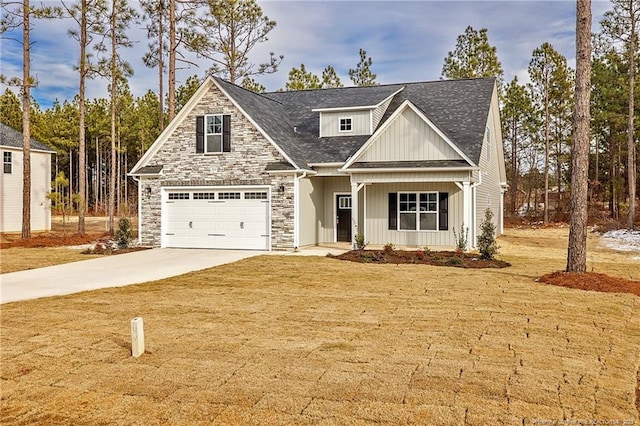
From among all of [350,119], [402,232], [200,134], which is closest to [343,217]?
[402,232]

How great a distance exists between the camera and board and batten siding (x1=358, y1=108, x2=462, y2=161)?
1692 cm

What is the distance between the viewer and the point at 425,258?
14.2 metres

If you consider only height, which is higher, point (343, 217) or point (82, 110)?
point (82, 110)

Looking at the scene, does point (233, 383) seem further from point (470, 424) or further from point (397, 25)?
point (397, 25)

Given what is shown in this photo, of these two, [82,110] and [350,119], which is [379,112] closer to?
[350,119]

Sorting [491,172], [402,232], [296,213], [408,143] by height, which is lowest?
[402,232]

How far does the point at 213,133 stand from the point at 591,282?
505 inches

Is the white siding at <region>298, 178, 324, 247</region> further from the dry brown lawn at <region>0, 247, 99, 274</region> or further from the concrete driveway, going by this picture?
the dry brown lawn at <region>0, 247, 99, 274</region>

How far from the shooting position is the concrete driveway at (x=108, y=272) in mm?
10047

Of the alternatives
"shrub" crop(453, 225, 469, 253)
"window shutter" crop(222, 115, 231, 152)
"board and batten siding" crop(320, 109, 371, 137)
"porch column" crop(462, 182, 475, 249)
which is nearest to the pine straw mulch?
"window shutter" crop(222, 115, 231, 152)

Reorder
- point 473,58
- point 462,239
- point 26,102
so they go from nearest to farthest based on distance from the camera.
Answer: point 462,239, point 26,102, point 473,58

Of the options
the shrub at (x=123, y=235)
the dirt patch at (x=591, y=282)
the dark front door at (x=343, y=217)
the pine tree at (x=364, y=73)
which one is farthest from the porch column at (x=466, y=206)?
the pine tree at (x=364, y=73)

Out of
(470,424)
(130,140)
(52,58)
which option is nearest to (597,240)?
(470,424)

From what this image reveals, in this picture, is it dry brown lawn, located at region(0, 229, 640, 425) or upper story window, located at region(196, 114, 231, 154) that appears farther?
upper story window, located at region(196, 114, 231, 154)
